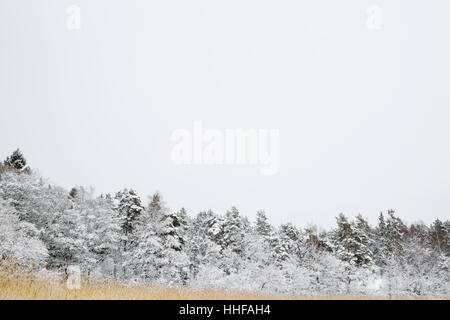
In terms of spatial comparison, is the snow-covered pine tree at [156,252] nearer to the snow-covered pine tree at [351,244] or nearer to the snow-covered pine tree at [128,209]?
the snow-covered pine tree at [128,209]

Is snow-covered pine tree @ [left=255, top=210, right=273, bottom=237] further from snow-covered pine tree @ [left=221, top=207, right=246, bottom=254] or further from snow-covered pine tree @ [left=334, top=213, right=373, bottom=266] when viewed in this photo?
snow-covered pine tree @ [left=334, top=213, right=373, bottom=266]

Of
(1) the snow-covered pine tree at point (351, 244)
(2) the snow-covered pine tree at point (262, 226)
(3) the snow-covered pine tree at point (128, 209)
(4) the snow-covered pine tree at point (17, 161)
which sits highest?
(4) the snow-covered pine tree at point (17, 161)

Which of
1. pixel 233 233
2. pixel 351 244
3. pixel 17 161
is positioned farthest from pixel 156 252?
pixel 351 244

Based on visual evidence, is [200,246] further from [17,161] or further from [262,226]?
[17,161]

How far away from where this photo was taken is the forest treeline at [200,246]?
2400cm

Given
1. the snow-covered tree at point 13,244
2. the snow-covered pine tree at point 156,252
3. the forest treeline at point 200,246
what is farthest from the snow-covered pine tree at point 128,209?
the snow-covered tree at point 13,244

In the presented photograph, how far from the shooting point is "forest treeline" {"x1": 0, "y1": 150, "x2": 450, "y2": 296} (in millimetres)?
24000

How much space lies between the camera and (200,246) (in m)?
39.2

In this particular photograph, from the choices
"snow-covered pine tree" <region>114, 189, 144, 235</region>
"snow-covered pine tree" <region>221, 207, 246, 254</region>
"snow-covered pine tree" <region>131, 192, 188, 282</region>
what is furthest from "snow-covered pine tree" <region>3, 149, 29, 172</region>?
"snow-covered pine tree" <region>221, 207, 246, 254</region>
